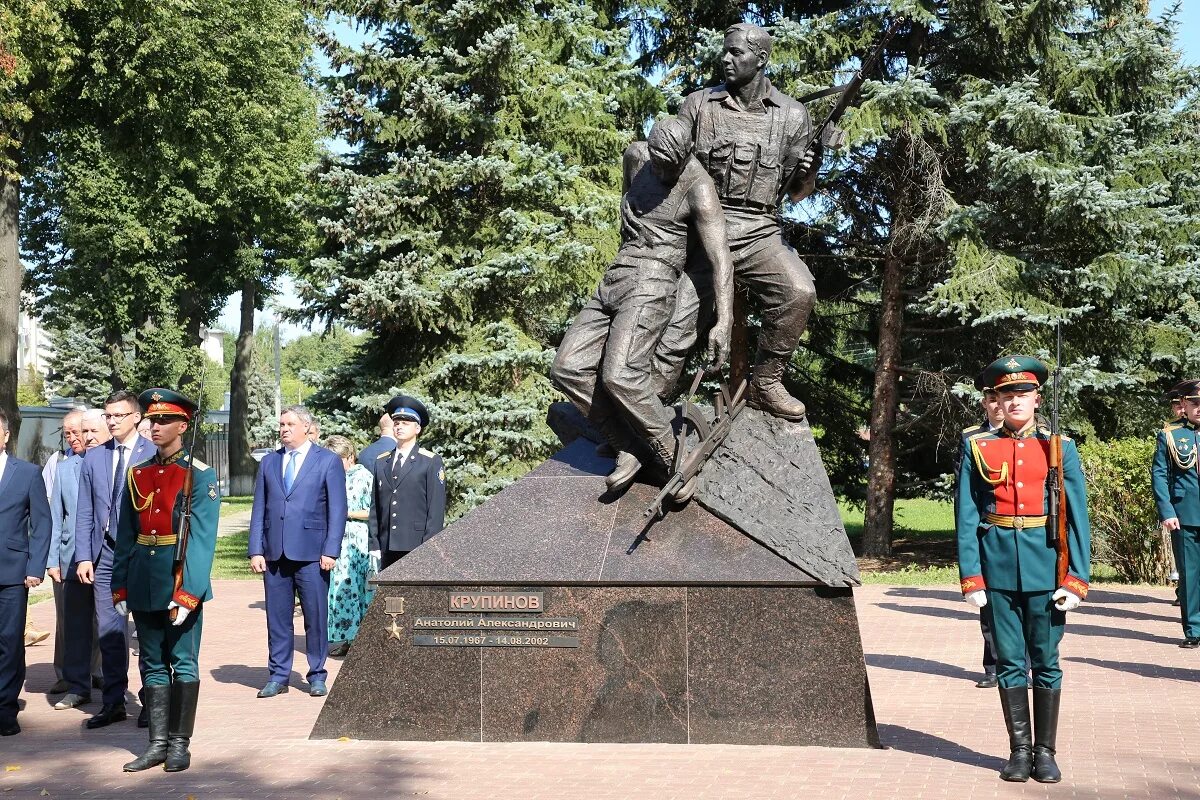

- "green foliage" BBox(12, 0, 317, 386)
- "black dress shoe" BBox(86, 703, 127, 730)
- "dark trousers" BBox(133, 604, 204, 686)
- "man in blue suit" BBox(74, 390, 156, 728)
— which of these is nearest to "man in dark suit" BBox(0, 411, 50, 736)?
"man in blue suit" BBox(74, 390, 156, 728)

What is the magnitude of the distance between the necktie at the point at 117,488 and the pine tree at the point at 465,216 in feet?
27.8

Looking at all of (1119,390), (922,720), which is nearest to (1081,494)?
(922,720)

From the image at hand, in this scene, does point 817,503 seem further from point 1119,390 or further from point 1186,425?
point 1119,390

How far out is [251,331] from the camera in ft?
130

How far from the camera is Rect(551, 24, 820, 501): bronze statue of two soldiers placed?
7273 mm

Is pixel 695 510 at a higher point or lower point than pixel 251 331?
lower

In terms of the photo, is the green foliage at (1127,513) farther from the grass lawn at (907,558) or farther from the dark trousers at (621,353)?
the dark trousers at (621,353)

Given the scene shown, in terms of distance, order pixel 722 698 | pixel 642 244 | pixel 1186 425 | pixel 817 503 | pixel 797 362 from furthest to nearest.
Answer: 1. pixel 797 362
2. pixel 1186 425
3. pixel 642 244
4. pixel 817 503
5. pixel 722 698

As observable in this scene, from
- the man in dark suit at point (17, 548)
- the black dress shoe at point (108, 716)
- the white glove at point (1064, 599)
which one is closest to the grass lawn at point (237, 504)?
the man in dark suit at point (17, 548)

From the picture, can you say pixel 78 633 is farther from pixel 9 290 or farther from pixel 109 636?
pixel 9 290

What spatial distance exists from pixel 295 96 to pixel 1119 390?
2258 cm

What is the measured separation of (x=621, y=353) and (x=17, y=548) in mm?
3718

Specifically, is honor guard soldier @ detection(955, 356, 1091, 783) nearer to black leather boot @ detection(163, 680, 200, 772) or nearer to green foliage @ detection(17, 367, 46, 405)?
black leather boot @ detection(163, 680, 200, 772)

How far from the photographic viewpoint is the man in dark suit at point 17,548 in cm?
738
